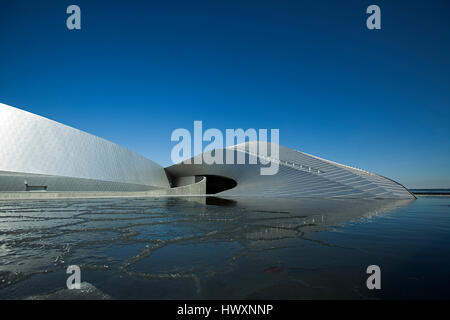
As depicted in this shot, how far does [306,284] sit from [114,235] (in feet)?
10.3

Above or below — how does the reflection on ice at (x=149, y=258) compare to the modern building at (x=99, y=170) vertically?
below

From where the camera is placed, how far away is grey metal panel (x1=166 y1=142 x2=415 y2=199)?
1747cm

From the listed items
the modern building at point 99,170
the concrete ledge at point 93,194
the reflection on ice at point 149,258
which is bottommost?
the concrete ledge at point 93,194

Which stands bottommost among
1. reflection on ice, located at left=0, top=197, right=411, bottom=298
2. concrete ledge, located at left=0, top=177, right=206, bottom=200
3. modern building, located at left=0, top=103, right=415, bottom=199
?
concrete ledge, located at left=0, top=177, right=206, bottom=200

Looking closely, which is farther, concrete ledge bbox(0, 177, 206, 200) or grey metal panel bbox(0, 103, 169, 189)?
grey metal panel bbox(0, 103, 169, 189)

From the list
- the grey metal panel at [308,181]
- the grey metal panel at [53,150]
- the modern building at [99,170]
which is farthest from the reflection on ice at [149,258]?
the grey metal panel at [53,150]

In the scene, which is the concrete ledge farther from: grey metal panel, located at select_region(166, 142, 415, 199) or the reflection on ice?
the reflection on ice

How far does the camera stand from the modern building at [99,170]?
1725cm

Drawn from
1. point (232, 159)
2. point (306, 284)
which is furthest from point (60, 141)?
point (306, 284)

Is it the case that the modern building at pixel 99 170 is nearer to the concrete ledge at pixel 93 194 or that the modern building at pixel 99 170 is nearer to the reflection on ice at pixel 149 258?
the concrete ledge at pixel 93 194

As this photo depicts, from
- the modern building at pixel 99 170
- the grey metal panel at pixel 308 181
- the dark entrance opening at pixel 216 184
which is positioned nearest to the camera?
the modern building at pixel 99 170

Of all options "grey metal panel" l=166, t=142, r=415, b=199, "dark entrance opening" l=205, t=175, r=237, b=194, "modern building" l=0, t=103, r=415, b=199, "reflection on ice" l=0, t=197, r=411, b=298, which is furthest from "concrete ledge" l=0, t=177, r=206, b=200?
"reflection on ice" l=0, t=197, r=411, b=298

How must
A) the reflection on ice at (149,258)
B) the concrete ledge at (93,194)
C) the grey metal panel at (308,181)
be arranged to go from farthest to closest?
the grey metal panel at (308,181)
the concrete ledge at (93,194)
the reflection on ice at (149,258)

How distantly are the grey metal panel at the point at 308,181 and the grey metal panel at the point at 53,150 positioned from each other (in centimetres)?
1205
